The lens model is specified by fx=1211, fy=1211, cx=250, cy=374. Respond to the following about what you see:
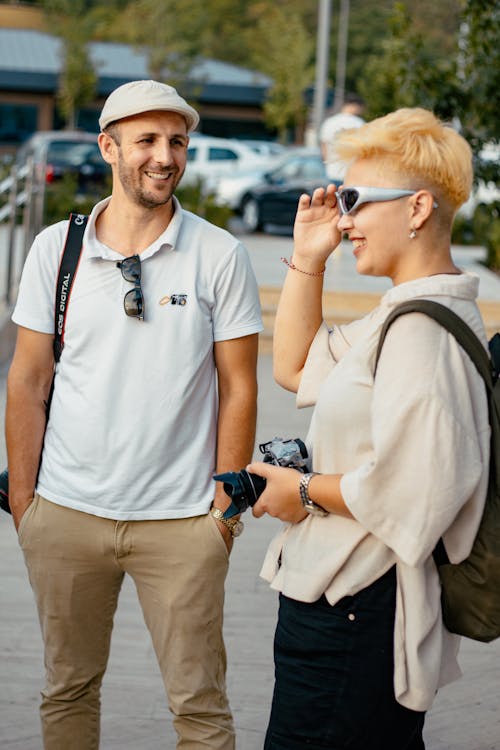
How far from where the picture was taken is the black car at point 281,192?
21.4 metres

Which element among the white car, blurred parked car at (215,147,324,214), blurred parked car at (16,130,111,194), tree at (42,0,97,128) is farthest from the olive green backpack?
tree at (42,0,97,128)

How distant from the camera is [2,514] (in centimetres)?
639

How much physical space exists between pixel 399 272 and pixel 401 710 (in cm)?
93

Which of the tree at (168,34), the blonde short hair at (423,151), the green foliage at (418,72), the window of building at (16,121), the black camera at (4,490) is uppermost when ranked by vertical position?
the blonde short hair at (423,151)

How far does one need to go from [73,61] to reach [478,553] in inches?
1809

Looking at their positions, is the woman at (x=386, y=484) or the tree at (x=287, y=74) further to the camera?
the tree at (x=287, y=74)

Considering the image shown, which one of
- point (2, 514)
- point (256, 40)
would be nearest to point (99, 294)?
point (2, 514)

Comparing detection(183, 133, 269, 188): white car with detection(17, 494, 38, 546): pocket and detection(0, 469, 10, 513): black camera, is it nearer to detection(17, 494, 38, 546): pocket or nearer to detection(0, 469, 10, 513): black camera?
detection(0, 469, 10, 513): black camera

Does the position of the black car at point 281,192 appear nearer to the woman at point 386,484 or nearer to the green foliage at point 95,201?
the green foliage at point 95,201

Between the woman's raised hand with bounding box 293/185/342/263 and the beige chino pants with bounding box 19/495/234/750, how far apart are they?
31.3 inches

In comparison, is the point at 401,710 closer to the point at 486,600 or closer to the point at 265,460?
the point at 486,600

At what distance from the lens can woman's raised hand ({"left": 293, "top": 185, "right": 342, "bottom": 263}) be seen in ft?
9.29

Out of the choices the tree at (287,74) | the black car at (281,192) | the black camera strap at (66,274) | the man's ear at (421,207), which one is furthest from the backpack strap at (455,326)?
the tree at (287,74)

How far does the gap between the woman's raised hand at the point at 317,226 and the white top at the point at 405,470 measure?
300mm
